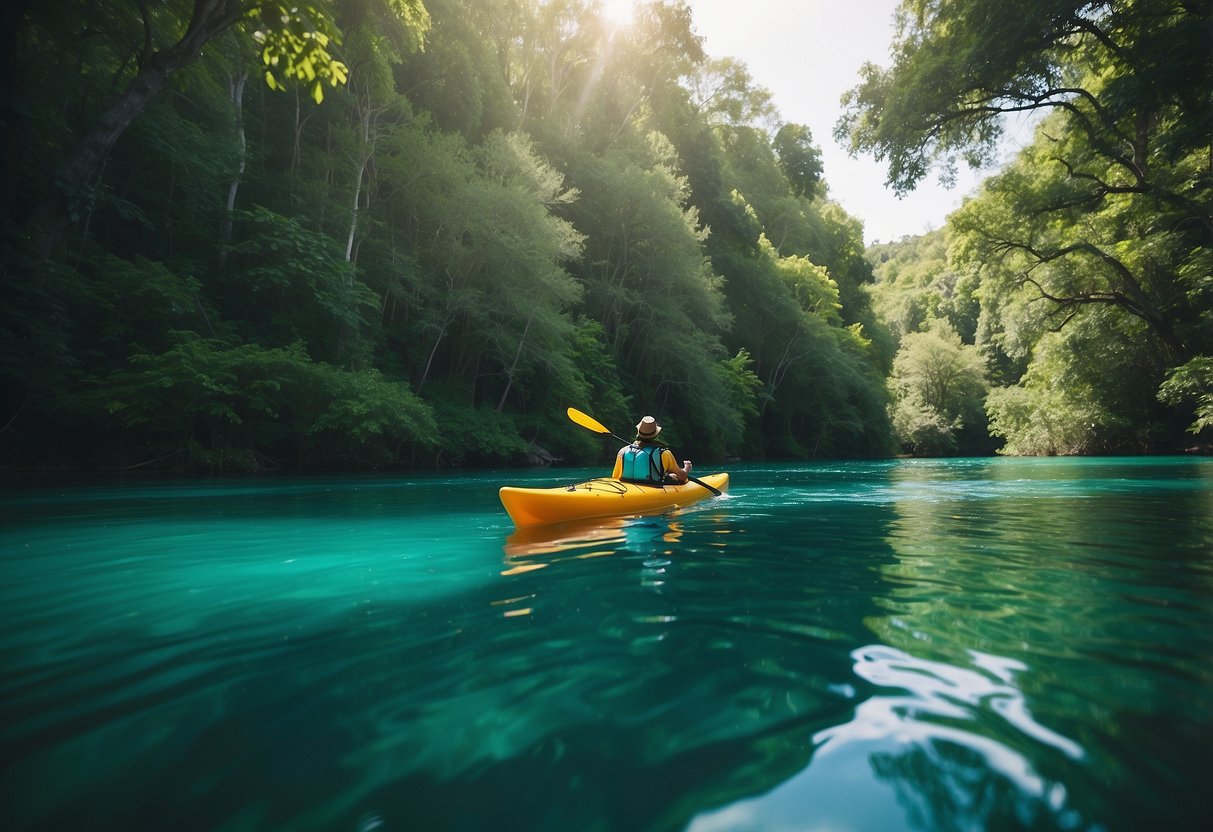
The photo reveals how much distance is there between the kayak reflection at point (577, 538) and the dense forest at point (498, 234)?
391 cm

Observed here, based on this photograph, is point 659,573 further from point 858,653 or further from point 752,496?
point 752,496

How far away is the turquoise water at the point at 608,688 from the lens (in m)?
1.34

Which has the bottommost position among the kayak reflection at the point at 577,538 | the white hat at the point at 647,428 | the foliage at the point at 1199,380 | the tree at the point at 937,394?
the kayak reflection at the point at 577,538

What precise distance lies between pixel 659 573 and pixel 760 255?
1193 inches

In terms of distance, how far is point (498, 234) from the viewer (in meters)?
16.9

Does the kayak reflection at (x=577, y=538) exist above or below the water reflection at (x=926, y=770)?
above

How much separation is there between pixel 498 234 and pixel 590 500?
12.7 metres

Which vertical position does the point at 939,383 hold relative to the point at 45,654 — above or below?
above

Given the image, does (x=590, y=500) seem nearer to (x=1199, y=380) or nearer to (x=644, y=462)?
(x=644, y=462)

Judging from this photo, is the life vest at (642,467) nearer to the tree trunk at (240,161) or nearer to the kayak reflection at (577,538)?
the kayak reflection at (577,538)

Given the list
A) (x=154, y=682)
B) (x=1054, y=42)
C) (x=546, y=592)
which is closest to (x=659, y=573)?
(x=546, y=592)

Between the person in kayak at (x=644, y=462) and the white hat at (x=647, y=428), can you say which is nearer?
the white hat at (x=647, y=428)

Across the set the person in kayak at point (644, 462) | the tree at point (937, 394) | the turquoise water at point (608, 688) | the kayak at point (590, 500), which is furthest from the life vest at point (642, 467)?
the tree at point (937, 394)

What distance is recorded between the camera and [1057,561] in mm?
3924
